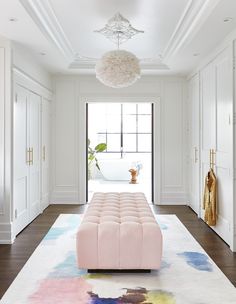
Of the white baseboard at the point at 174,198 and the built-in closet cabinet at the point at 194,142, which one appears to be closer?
the built-in closet cabinet at the point at 194,142

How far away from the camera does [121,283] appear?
3.20 m

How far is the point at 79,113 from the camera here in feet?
23.9

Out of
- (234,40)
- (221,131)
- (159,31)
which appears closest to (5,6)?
(159,31)

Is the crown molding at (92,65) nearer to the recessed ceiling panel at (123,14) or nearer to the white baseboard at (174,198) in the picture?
the recessed ceiling panel at (123,14)

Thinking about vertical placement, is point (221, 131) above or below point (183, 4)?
below

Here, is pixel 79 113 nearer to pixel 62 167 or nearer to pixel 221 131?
pixel 62 167

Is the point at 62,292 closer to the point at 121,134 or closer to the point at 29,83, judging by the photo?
the point at 29,83

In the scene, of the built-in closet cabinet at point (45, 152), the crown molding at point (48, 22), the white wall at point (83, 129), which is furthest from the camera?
the white wall at point (83, 129)

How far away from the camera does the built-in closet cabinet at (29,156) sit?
16.3 ft

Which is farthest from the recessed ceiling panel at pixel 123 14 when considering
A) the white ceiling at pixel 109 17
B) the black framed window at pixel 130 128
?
the black framed window at pixel 130 128

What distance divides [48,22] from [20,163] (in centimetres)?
195

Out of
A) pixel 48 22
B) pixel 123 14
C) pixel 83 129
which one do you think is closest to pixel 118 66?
pixel 123 14

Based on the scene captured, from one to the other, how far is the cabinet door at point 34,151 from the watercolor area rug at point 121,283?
1742mm

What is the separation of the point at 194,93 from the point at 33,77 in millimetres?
2819
